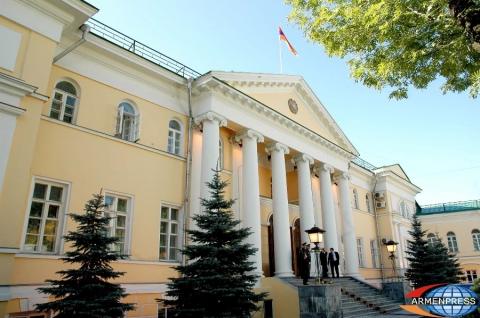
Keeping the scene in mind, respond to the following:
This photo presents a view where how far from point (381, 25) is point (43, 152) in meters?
9.11

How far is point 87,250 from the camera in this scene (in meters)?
7.50

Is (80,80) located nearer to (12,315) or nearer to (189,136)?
(189,136)

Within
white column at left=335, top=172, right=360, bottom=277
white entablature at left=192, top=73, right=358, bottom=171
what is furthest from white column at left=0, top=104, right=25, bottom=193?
white column at left=335, top=172, right=360, bottom=277

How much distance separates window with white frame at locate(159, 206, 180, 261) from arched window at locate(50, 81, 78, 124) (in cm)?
440

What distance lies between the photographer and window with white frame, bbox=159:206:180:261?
12.9 meters

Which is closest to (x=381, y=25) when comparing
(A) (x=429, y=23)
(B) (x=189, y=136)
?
(A) (x=429, y=23)

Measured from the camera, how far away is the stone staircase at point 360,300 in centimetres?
1497

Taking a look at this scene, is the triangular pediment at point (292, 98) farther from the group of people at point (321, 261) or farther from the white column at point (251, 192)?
the group of people at point (321, 261)

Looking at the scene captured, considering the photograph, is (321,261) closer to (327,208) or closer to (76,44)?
(327,208)

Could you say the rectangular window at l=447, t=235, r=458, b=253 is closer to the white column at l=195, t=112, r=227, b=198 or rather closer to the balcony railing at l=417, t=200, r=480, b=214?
the balcony railing at l=417, t=200, r=480, b=214

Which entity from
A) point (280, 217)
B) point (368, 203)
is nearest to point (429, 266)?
point (368, 203)

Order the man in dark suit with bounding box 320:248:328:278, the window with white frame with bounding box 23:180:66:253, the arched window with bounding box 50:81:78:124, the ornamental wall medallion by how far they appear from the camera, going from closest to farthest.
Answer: the window with white frame with bounding box 23:180:66:253 → the arched window with bounding box 50:81:78:124 → the man in dark suit with bounding box 320:248:328:278 → the ornamental wall medallion

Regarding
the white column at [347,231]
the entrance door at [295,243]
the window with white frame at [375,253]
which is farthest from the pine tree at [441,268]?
the entrance door at [295,243]

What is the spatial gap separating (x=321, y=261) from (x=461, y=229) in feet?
76.4
